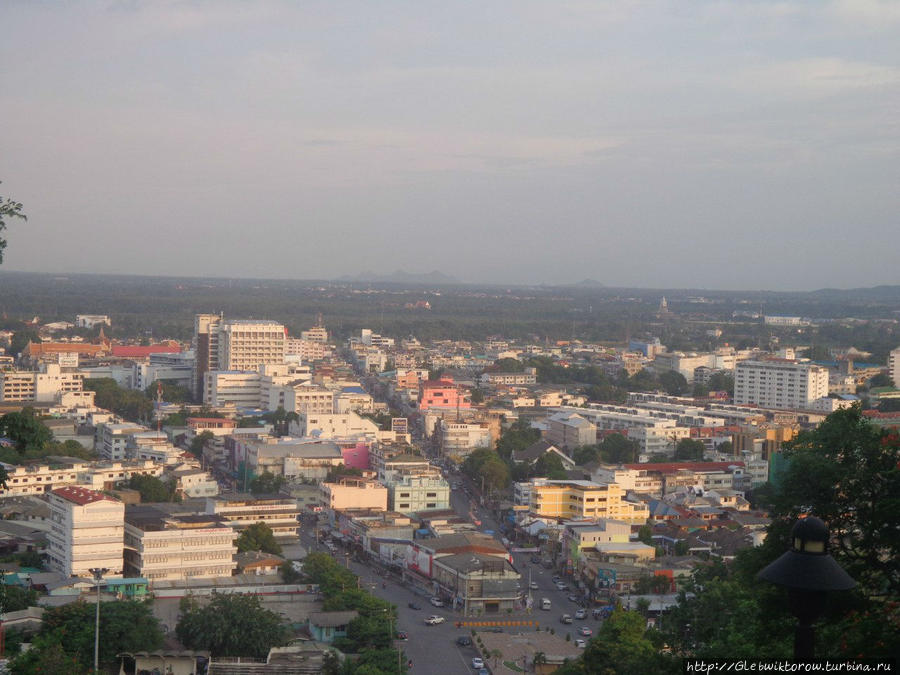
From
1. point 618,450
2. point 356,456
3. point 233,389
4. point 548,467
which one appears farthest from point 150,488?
point 233,389

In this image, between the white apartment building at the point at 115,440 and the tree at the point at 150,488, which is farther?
the white apartment building at the point at 115,440

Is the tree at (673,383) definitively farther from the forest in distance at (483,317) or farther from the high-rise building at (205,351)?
the high-rise building at (205,351)

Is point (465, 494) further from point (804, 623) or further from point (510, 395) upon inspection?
point (804, 623)

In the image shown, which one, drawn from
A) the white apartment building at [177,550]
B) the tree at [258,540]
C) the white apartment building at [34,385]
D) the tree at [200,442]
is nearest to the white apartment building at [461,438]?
the tree at [200,442]

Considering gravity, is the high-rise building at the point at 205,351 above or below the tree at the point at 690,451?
above

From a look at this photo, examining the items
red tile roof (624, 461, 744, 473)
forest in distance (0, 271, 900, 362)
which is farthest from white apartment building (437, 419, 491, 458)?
forest in distance (0, 271, 900, 362)

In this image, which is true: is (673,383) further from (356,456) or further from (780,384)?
(356,456)

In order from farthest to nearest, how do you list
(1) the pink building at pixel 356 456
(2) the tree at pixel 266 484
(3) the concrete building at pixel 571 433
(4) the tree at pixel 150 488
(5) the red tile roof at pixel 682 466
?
(3) the concrete building at pixel 571 433 < (1) the pink building at pixel 356 456 < (5) the red tile roof at pixel 682 466 < (2) the tree at pixel 266 484 < (4) the tree at pixel 150 488

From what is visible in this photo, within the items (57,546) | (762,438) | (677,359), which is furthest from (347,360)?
(57,546)
